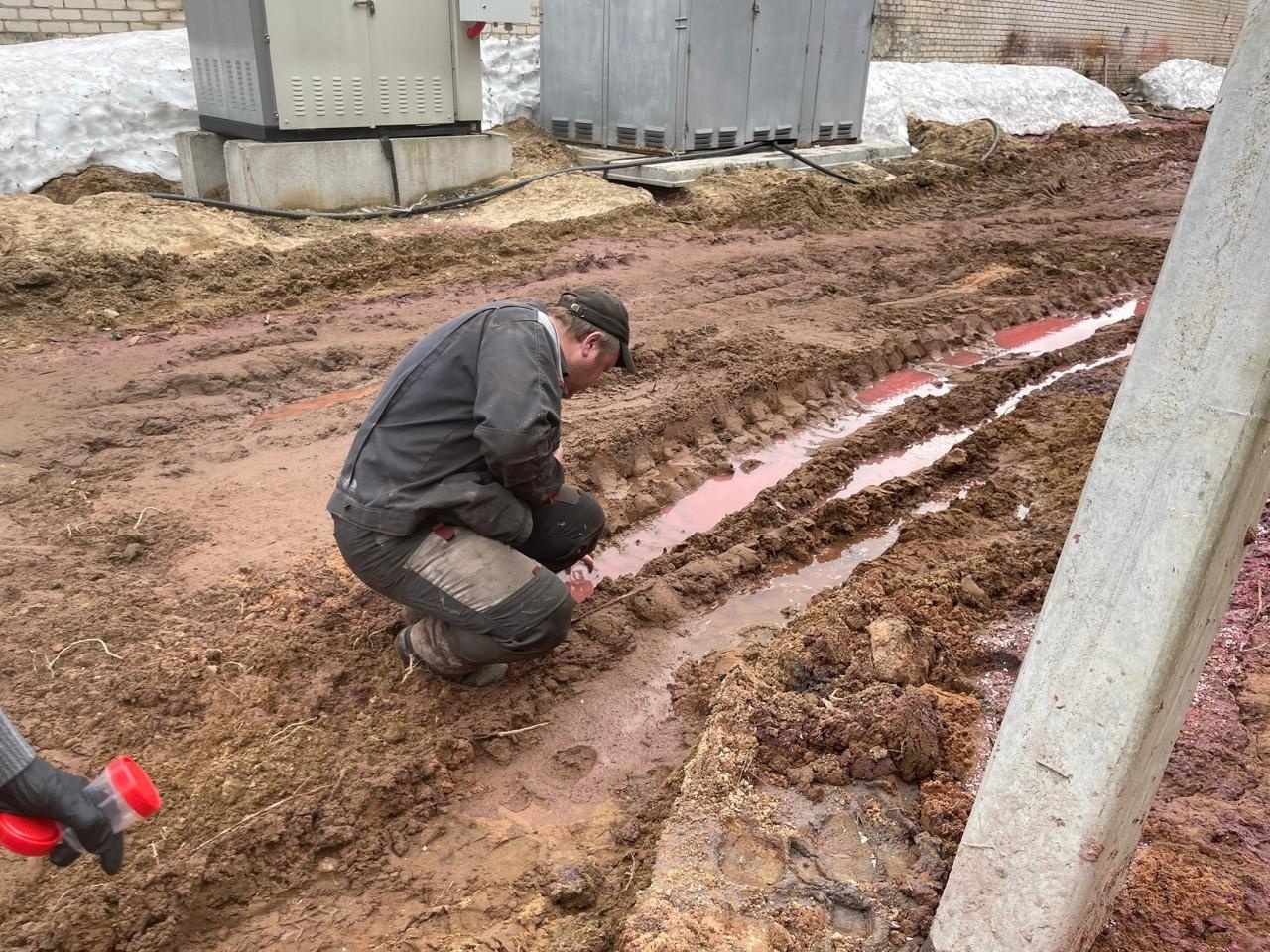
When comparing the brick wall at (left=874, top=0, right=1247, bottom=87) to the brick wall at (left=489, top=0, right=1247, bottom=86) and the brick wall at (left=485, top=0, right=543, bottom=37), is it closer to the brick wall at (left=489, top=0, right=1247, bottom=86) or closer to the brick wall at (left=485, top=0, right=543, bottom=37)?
the brick wall at (left=489, top=0, right=1247, bottom=86)

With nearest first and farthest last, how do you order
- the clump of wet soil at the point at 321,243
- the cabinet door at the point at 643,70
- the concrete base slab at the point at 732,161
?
the clump of wet soil at the point at 321,243
the concrete base slab at the point at 732,161
the cabinet door at the point at 643,70

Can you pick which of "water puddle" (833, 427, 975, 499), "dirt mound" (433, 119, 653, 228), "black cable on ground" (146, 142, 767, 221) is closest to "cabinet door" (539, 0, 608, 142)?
"dirt mound" (433, 119, 653, 228)

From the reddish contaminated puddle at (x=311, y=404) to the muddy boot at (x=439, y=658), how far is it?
2459 millimetres

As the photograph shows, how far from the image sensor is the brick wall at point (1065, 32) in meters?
17.8

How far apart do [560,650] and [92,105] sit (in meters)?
8.50

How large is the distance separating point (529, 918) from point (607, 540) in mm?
2276

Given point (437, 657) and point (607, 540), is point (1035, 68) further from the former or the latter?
point (437, 657)

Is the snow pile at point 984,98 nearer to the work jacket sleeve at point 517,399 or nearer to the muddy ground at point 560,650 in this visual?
the muddy ground at point 560,650

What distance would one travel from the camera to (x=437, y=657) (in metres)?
3.49

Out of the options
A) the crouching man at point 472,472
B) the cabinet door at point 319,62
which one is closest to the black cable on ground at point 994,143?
the cabinet door at point 319,62

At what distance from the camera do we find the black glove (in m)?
2.09

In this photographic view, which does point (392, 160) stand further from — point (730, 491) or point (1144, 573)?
point (1144, 573)

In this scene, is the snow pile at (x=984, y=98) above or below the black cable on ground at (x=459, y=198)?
above

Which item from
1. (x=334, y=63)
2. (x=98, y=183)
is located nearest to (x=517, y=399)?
(x=334, y=63)
